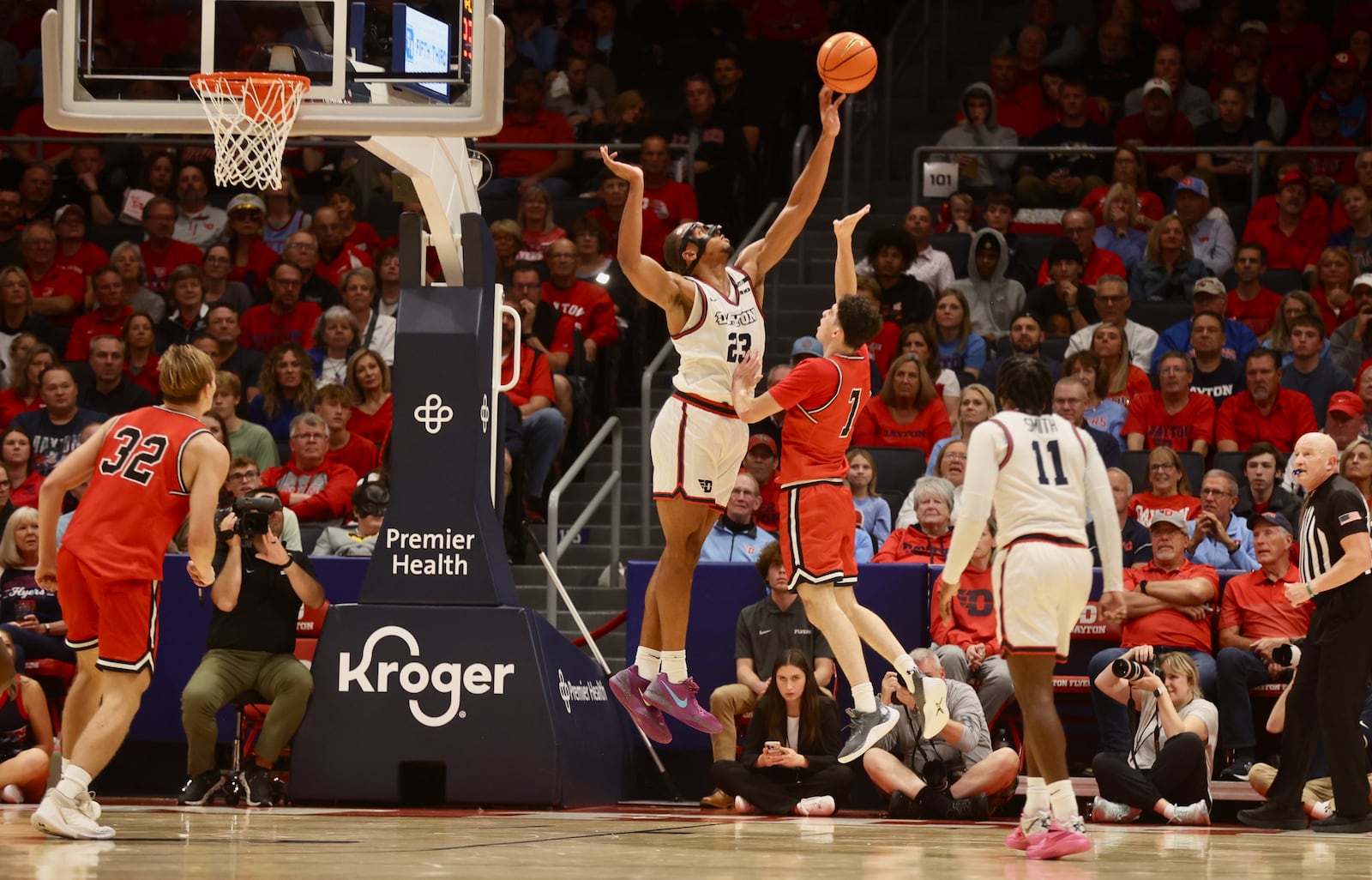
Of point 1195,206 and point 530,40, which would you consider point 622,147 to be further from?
point 1195,206

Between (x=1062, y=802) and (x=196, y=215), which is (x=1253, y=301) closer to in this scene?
(x=1062, y=802)

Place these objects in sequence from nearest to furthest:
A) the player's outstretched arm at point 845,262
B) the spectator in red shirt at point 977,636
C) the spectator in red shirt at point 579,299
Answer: the player's outstretched arm at point 845,262, the spectator in red shirt at point 977,636, the spectator in red shirt at point 579,299

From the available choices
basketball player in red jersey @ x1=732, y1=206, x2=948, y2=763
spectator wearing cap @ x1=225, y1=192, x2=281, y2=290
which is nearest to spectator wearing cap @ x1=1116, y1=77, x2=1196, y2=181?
spectator wearing cap @ x1=225, y1=192, x2=281, y2=290

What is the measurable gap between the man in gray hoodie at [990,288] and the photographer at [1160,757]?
4.73m

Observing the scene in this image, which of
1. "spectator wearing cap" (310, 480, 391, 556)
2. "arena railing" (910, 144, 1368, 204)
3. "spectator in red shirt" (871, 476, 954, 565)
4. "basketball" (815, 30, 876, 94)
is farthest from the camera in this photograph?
"arena railing" (910, 144, 1368, 204)

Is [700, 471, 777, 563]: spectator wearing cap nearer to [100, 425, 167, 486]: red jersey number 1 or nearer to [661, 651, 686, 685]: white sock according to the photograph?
[661, 651, 686, 685]: white sock

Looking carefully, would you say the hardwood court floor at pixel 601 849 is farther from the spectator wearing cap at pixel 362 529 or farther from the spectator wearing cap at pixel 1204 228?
the spectator wearing cap at pixel 1204 228

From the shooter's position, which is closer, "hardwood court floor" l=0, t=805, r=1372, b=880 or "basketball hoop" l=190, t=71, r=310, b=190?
"hardwood court floor" l=0, t=805, r=1372, b=880

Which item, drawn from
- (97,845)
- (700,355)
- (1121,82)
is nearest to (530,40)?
(1121,82)

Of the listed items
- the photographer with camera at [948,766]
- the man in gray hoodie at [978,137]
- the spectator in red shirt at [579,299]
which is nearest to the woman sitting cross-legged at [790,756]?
the photographer with camera at [948,766]

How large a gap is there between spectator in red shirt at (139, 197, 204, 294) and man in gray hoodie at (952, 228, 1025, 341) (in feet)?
21.9

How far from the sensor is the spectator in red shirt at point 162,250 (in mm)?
15922

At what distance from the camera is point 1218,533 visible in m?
11.6

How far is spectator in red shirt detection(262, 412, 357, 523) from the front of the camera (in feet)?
42.1
